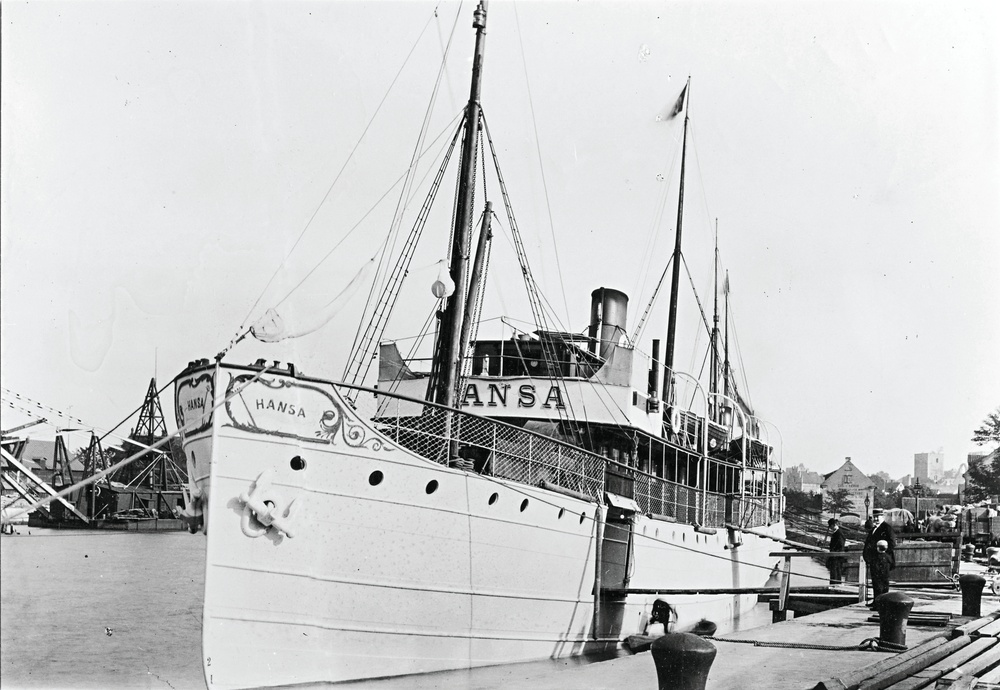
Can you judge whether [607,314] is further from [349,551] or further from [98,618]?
[98,618]

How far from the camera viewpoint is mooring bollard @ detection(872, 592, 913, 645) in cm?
927

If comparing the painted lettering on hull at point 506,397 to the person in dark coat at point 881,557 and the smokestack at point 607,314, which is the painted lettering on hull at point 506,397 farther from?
the person in dark coat at point 881,557

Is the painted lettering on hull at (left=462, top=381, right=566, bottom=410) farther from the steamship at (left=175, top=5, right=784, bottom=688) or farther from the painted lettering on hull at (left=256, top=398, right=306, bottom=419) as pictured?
the painted lettering on hull at (left=256, top=398, right=306, bottom=419)

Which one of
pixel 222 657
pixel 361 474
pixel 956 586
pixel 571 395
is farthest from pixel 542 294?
pixel 956 586

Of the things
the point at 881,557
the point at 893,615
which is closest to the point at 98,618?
the point at 881,557

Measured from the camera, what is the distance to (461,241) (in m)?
12.4

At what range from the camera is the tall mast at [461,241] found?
12.1 meters

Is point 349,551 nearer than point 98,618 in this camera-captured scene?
Yes

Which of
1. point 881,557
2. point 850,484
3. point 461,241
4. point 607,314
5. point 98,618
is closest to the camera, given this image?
point 461,241

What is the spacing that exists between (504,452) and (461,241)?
3142 mm

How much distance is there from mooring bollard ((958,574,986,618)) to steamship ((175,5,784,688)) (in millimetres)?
4414

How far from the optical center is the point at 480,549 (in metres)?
10.8

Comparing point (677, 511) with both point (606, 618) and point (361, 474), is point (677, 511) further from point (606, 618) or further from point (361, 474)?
point (361, 474)

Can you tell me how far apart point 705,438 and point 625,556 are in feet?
15.3
